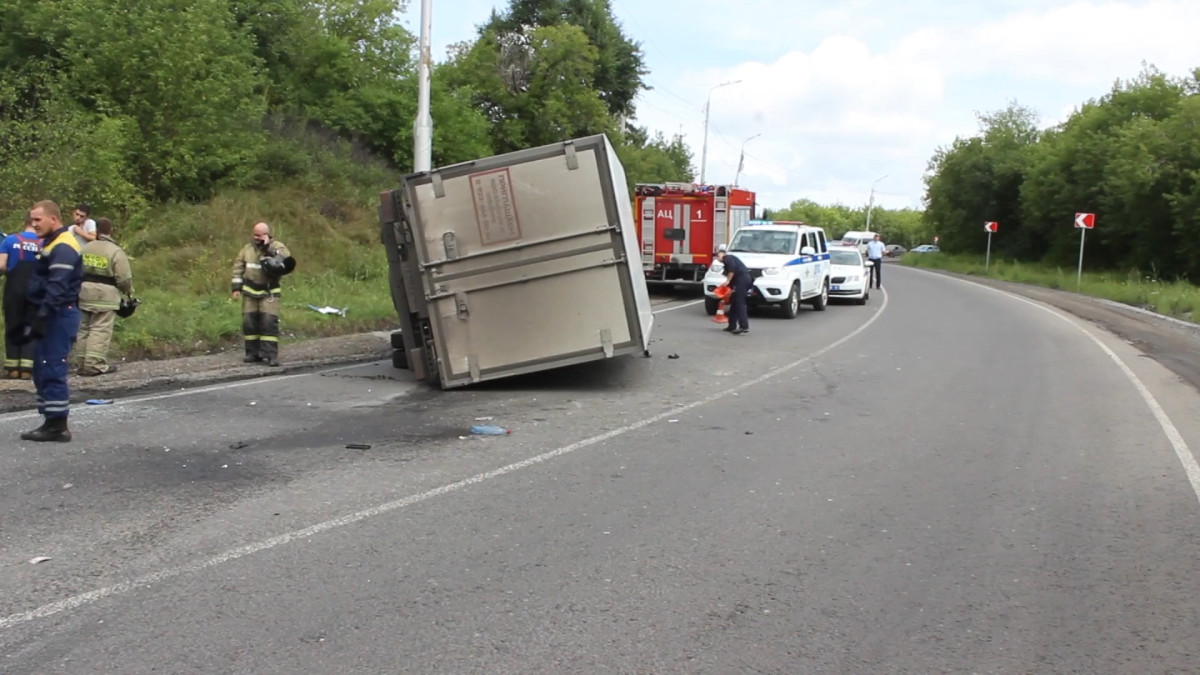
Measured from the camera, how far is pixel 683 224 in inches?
984

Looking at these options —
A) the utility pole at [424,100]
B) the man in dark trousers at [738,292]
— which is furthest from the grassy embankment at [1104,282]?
the utility pole at [424,100]

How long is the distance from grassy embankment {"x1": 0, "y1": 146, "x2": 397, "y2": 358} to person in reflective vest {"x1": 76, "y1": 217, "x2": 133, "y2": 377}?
1270 mm

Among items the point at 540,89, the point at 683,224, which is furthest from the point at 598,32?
the point at 683,224

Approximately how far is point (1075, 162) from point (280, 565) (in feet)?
165

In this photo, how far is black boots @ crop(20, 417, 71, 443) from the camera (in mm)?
7484

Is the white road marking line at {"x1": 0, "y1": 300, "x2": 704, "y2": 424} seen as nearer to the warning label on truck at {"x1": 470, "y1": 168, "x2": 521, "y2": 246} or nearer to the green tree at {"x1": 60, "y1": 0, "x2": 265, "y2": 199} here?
the warning label on truck at {"x1": 470, "y1": 168, "x2": 521, "y2": 246}

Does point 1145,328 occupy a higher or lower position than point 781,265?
lower

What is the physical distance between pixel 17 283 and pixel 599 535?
258 inches

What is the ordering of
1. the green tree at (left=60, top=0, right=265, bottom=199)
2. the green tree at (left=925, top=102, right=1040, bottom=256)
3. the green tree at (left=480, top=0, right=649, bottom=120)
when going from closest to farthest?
the green tree at (left=60, top=0, right=265, bottom=199), the green tree at (left=480, top=0, right=649, bottom=120), the green tree at (left=925, top=102, right=1040, bottom=256)

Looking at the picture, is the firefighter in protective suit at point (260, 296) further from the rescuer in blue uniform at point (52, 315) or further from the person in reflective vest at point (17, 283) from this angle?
the rescuer in blue uniform at point (52, 315)

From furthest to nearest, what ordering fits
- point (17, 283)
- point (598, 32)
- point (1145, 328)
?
point (598, 32) → point (1145, 328) → point (17, 283)

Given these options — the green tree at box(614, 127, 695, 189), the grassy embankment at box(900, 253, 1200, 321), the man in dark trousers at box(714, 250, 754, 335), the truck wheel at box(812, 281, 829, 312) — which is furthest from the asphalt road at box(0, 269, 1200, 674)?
the green tree at box(614, 127, 695, 189)

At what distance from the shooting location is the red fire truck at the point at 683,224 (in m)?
24.9

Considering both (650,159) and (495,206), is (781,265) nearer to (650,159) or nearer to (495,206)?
(495,206)
